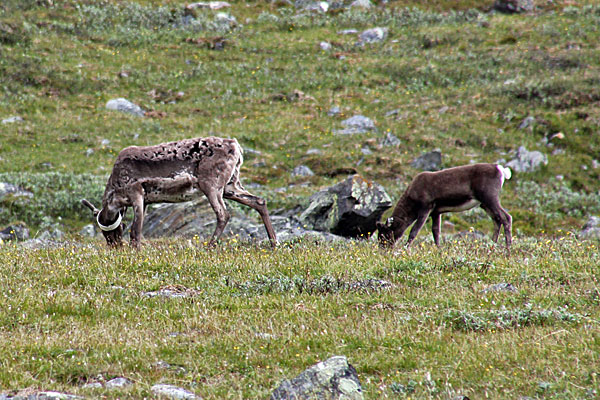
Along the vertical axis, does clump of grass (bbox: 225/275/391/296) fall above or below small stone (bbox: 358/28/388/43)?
above

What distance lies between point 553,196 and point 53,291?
1837 cm

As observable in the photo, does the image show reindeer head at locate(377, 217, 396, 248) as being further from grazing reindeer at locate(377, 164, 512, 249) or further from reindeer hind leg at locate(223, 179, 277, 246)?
reindeer hind leg at locate(223, 179, 277, 246)

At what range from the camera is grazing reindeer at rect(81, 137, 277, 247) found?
499 inches

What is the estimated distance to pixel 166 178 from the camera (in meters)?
12.7

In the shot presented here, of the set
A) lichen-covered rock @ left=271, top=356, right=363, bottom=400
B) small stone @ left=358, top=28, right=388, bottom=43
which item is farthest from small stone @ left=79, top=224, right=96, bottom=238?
small stone @ left=358, top=28, right=388, bottom=43

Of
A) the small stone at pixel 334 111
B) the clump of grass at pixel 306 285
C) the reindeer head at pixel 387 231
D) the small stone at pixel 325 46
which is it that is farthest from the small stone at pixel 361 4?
the clump of grass at pixel 306 285

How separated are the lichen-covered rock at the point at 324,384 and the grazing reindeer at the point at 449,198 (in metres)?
7.38

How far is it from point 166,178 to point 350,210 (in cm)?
546

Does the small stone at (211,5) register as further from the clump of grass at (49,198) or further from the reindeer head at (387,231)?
the reindeer head at (387,231)

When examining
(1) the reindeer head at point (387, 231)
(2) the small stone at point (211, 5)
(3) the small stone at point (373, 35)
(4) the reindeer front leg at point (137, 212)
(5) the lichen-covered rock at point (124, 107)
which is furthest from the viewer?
(2) the small stone at point (211, 5)

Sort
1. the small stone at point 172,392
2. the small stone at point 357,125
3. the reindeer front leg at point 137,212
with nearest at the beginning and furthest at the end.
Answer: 1. the small stone at point 172,392
2. the reindeer front leg at point 137,212
3. the small stone at point 357,125

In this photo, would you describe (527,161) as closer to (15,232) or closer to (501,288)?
(501,288)

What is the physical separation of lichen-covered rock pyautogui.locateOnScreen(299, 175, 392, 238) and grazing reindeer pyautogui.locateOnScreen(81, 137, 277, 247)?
157 inches

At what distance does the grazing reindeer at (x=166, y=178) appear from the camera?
12.7 m
